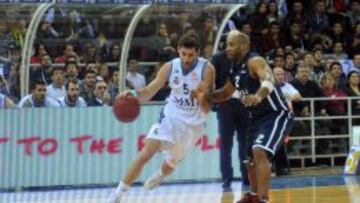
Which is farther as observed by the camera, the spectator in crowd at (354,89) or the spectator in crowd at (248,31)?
the spectator in crowd at (248,31)

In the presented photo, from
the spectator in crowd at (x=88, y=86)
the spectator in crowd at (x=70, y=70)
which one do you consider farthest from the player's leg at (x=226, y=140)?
the spectator in crowd at (x=70, y=70)

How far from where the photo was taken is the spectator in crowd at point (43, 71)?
14898 millimetres

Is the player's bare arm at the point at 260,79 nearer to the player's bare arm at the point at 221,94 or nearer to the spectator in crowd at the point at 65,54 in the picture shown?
the player's bare arm at the point at 221,94

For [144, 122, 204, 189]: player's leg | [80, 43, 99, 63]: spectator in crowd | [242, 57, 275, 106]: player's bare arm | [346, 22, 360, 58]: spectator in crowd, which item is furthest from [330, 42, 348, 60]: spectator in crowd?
[242, 57, 275, 106]: player's bare arm

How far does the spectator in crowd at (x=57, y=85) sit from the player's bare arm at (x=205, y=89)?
4151 millimetres

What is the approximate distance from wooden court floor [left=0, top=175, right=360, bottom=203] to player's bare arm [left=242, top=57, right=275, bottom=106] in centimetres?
226

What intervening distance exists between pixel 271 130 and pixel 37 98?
16.1ft

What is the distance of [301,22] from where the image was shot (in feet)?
70.7

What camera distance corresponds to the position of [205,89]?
11.4 metres

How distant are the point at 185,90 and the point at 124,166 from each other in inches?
162

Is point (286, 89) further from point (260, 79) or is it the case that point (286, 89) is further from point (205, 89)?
point (260, 79)

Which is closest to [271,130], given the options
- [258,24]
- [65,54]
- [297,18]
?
[65,54]

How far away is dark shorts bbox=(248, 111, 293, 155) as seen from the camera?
36.0ft

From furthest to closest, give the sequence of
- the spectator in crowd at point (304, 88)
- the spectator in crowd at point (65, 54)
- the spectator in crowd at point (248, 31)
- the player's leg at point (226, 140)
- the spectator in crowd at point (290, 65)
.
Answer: the spectator in crowd at point (248, 31) < the spectator in crowd at point (290, 65) < the spectator in crowd at point (304, 88) < the spectator in crowd at point (65, 54) < the player's leg at point (226, 140)
